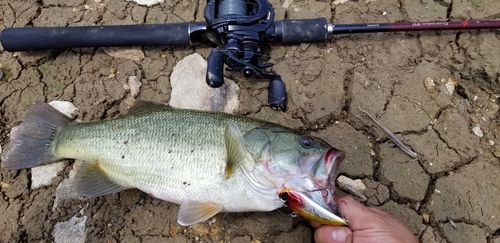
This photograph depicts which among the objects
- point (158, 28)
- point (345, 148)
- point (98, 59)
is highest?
point (158, 28)

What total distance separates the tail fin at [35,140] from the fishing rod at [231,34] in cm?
76

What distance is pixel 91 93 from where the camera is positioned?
4.12 meters

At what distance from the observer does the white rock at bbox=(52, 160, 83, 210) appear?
3.69 m

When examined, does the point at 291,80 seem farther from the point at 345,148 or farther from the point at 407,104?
the point at 407,104

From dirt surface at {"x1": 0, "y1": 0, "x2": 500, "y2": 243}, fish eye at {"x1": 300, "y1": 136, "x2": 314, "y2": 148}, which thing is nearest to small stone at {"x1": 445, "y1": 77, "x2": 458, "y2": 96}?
dirt surface at {"x1": 0, "y1": 0, "x2": 500, "y2": 243}

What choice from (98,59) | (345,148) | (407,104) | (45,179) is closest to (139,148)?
(45,179)

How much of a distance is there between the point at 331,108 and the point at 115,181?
203cm

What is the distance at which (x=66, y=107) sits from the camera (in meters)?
4.04

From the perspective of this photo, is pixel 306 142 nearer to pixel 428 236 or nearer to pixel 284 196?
pixel 284 196

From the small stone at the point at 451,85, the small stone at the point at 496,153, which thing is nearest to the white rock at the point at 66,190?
the small stone at the point at 451,85

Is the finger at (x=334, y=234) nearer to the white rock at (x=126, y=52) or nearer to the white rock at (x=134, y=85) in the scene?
the white rock at (x=134, y=85)

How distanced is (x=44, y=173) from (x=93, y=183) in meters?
0.74

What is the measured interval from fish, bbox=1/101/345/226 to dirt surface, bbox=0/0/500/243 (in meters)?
0.42

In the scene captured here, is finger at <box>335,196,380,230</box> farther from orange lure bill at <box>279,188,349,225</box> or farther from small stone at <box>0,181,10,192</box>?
small stone at <box>0,181,10,192</box>
